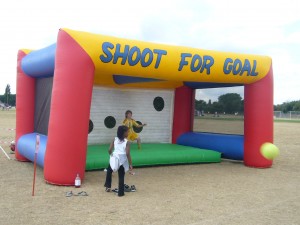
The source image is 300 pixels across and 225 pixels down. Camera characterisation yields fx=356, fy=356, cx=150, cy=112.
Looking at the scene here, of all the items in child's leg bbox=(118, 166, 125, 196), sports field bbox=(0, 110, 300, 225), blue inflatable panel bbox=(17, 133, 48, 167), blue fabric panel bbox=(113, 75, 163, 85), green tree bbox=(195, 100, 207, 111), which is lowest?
sports field bbox=(0, 110, 300, 225)

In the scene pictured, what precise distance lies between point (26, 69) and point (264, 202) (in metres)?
5.91

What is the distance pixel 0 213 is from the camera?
4.51 m

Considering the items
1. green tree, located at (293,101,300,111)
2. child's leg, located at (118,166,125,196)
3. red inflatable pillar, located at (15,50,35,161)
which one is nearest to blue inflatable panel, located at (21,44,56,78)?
red inflatable pillar, located at (15,50,35,161)

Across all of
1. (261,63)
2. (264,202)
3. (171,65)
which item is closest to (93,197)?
(264,202)

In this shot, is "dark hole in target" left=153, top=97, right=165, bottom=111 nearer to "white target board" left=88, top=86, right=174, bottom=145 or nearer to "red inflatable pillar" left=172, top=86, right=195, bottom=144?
"white target board" left=88, top=86, right=174, bottom=145

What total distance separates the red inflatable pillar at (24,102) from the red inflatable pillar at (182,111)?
4167mm

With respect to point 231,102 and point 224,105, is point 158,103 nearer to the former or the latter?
point 224,105

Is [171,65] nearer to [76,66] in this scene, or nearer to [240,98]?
[76,66]

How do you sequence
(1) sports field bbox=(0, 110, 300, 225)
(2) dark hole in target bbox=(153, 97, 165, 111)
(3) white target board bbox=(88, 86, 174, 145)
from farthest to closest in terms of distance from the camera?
(2) dark hole in target bbox=(153, 97, 165, 111), (3) white target board bbox=(88, 86, 174, 145), (1) sports field bbox=(0, 110, 300, 225)

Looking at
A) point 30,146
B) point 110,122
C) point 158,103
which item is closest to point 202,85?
point 158,103

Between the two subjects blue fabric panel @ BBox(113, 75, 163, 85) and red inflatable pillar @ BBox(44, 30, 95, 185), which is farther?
blue fabric panel @ BBox(113, 75, 163, 85)

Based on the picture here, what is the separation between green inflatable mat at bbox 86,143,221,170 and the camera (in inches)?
291

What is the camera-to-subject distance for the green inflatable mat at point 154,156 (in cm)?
738

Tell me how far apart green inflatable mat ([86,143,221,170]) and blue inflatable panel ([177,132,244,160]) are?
1.05 feet
